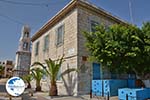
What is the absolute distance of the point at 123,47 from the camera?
37.1 ft

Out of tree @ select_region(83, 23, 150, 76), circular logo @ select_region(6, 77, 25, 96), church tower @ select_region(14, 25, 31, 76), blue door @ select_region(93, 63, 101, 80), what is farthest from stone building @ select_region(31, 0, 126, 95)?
church tower @ select_region(14, 25, 31, 76)

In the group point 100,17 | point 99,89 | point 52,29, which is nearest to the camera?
point 99,89

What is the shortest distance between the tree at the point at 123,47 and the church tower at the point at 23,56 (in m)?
27.7

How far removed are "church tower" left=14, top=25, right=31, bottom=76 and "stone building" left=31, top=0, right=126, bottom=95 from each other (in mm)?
20549

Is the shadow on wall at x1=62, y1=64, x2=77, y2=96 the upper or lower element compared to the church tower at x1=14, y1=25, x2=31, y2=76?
lower

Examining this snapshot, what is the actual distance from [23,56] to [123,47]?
101 ft

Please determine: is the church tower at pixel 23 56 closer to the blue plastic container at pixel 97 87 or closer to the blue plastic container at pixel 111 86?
the blue plastic container at pixel 97 87

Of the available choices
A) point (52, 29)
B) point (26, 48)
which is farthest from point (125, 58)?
point (26, 48)

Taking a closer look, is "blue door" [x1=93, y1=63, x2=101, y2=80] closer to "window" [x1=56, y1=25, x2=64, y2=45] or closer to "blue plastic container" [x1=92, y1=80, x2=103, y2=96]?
"blue plastic container" [x1=92, y1=80, x2=103, y2=96]

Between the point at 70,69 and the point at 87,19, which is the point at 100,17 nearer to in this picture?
the point at 87,19

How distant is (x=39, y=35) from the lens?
75.4 ft

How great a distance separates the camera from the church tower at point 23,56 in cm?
3684

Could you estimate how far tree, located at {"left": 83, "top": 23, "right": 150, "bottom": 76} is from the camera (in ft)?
37.1

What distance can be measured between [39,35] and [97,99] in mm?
14489
